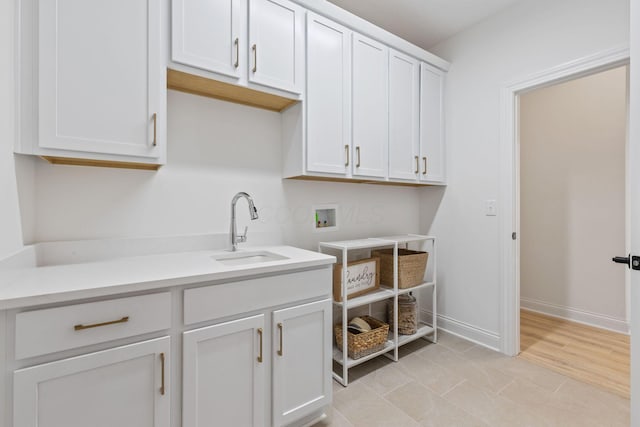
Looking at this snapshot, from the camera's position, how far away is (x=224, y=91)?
1696 mm

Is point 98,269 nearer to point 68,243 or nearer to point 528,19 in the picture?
point 68,243

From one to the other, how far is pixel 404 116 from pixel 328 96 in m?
0.74

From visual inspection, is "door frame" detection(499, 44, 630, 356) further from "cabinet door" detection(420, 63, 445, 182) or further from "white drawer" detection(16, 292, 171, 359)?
"white drawer" detection(16, 292, 171, 359)

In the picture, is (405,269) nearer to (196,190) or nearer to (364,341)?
(364,341)

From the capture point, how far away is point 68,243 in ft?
4.52

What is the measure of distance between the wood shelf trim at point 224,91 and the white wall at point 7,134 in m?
0.54

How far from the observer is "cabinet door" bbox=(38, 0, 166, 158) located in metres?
1.15

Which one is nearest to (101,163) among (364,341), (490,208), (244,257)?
(244,257)

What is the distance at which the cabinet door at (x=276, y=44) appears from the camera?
5.22 feet

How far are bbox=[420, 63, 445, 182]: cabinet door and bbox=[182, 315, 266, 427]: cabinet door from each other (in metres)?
1.86

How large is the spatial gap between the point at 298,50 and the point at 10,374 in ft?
6.06

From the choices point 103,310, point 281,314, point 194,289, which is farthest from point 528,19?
point 103,310

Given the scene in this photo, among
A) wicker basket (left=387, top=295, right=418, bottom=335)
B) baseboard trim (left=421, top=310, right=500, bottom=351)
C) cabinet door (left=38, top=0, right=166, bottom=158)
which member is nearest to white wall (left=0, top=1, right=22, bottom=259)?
cabinet door (left=38, top=0, right=166, bottom=158)

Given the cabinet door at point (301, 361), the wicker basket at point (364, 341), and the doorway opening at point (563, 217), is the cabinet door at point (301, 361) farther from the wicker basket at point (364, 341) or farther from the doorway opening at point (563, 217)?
the doorway opening at point (563, 217)
